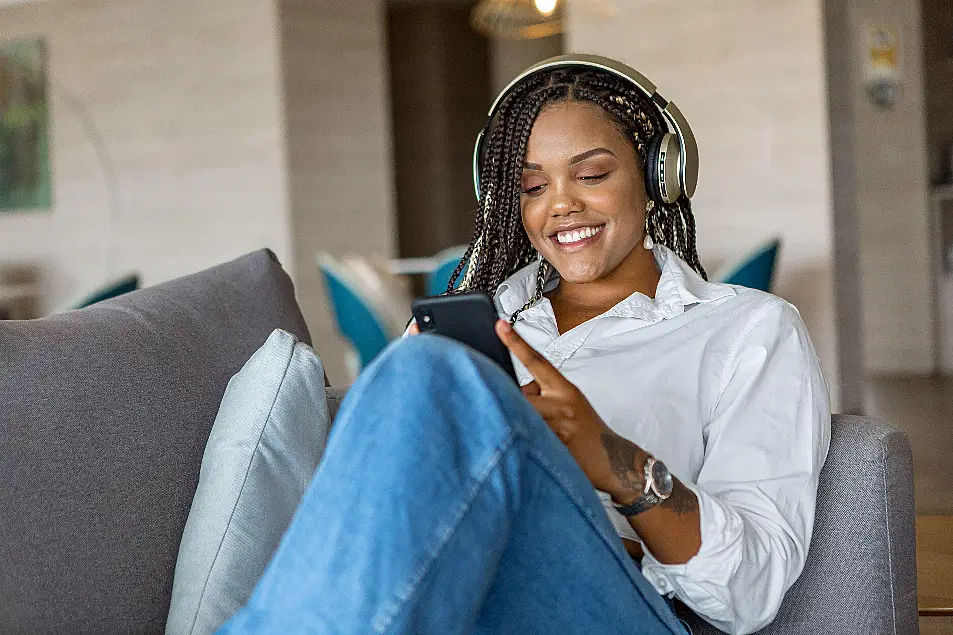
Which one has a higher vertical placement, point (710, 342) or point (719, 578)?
point (710, 342)

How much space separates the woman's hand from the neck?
46 cm

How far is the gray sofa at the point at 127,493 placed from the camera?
1.23 m

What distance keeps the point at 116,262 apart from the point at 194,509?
5216 millimetres

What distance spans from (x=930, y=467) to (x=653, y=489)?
9.42 feet

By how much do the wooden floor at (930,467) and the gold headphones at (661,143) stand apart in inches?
24.9

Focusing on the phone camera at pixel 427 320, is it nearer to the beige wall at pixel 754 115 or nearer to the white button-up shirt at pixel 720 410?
the white button-up shirt at pixel 720 410

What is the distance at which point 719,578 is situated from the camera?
1.16m

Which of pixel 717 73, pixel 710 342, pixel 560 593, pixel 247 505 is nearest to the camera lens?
pixel 560 593

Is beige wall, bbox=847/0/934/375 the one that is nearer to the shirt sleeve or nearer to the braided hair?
the braided hair

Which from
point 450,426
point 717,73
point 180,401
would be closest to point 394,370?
point 450,426

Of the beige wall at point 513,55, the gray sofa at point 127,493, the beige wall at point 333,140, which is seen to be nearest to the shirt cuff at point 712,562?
the gray sofa at point 127,493

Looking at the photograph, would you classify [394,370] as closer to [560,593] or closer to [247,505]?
[560,593]

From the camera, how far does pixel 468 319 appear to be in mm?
1146

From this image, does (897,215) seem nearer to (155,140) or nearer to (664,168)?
(155,140)
